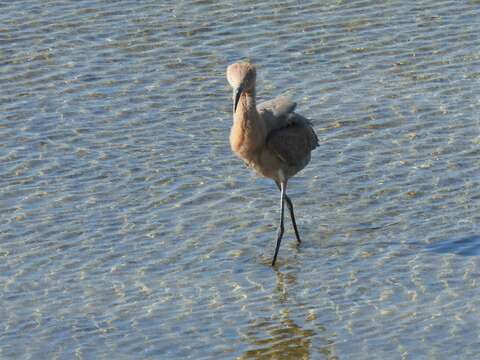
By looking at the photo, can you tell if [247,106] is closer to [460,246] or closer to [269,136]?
[269,136]

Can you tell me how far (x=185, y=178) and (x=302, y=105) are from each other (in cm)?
176

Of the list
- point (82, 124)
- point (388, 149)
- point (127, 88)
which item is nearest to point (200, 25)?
point (127, 88)

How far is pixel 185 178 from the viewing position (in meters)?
10.7

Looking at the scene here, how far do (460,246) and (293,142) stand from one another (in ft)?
4.84

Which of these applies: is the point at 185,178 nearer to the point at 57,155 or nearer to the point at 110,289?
the point at 57,155

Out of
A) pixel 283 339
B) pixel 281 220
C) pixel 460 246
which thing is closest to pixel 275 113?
pixel 281 220

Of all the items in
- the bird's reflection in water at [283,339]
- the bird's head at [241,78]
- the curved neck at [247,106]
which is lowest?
the bird's reflection in water at [283,339]

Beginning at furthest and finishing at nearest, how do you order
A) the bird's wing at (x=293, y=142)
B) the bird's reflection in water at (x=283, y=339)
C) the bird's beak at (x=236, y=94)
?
the bird's wing at (x=293, y=142), the bird's beak at (x=236, y=94), the bird's reflection in water at (x=283, y=339)

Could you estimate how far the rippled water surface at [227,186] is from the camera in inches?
329

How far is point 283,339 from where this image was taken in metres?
8.27

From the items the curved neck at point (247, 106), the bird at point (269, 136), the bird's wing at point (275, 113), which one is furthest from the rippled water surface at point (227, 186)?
the curved neck at point (247, 106)

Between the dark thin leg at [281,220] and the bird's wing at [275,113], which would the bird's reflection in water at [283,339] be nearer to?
the dark thin leg at [281,220]

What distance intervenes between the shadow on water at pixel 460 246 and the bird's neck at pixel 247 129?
4.85 feet

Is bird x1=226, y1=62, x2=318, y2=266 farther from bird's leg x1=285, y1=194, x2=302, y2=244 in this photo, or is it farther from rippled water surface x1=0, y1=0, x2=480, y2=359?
rippled water surface x1=0, y1=0, x2=480, y2=359
